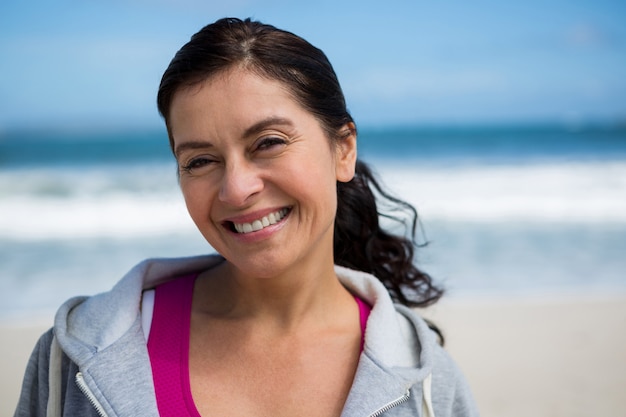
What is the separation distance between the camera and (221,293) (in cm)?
231

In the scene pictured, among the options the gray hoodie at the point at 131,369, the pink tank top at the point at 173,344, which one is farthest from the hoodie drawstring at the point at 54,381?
the pink tank top at the point at 173,344

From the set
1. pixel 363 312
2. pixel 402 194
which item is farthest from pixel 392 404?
pixel 402 194

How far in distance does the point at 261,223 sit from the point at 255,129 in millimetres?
249

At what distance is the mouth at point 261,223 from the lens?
6.46 ft

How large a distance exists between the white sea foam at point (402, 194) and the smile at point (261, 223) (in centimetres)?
630

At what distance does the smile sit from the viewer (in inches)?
77.5

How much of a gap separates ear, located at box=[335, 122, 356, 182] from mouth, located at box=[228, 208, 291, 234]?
0.99ft

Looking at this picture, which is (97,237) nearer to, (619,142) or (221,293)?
(221,293)

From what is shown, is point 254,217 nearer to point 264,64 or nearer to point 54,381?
point 264,64

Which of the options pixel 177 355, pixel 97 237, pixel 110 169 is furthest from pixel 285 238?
pixel 110 169

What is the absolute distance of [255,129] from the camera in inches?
75.1

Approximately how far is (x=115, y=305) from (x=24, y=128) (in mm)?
21474

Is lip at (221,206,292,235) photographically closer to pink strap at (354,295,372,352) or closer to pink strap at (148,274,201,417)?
pink strap at (148,274,201,417)

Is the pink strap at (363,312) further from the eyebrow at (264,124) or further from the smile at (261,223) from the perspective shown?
the eyebrow at (264,124)
